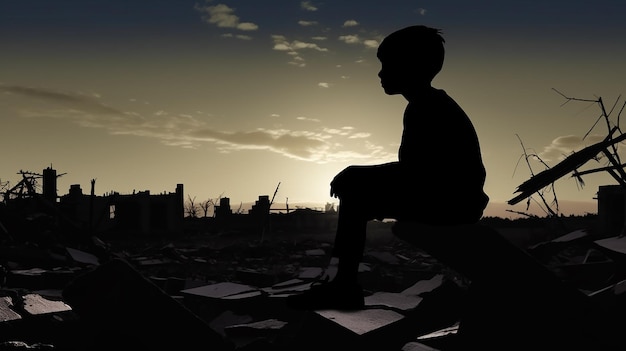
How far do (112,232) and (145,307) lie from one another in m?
25.1

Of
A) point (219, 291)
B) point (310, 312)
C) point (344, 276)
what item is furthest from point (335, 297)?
point (219, 291)

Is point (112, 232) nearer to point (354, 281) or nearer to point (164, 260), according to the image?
point (164, 260)

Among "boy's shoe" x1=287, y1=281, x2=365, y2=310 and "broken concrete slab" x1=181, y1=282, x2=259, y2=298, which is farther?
"broken concrete slab" x1=181, y1=282, x2=259, y2=298

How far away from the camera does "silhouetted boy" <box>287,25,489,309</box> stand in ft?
6.12

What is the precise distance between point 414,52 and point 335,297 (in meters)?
0.94

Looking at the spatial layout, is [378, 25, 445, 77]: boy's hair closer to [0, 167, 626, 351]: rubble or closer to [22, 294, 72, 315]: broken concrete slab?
[0, 167, 626, 351]: rubble

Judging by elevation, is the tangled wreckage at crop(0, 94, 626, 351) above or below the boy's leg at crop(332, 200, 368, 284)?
below

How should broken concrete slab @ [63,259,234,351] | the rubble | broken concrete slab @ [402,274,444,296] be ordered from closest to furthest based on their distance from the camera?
the rubble, broken concrete slab @ [63,259,234,351], broken concrete slab @ [402,274,444,296]

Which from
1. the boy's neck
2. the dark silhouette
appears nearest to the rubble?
the dark silhouette

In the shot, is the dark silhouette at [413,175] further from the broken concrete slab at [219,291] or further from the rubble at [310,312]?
the broken concrete slab at [219,291]

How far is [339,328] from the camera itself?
4.89 metres

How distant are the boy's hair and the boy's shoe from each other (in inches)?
33.4

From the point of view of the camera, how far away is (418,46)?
195 cm

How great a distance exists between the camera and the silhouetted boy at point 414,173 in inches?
73.4
